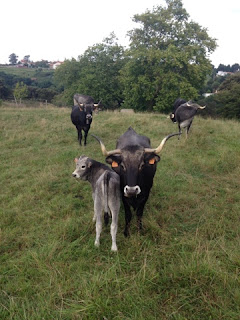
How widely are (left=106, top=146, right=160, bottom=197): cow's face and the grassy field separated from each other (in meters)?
0.97

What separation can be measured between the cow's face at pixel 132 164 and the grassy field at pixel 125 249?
97cm

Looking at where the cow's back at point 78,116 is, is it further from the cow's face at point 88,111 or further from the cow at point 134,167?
the cow at point 134,167

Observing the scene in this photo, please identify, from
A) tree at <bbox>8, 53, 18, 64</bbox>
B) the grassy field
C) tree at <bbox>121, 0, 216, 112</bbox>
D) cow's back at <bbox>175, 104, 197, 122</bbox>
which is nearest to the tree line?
tree at <bbox>121, 0, 216, 112</bbox>

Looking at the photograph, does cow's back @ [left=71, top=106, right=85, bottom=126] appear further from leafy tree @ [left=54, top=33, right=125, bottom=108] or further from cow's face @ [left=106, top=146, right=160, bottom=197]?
leafy tree @ [left=54, top=33, right=125, bottom=108]

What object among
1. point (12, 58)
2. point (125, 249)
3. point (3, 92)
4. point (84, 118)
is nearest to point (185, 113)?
point (84, 118)

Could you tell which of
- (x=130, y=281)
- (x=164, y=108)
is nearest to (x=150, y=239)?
(x=130, y=281)

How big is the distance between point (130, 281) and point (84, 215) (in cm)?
199

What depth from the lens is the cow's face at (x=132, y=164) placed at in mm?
3455

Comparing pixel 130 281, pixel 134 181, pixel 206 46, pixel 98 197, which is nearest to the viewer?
pixel 130 281

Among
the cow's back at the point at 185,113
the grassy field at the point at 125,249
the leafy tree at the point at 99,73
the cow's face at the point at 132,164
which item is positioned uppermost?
the leafy tree at the point at 99,73

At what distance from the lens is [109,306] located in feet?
8.32

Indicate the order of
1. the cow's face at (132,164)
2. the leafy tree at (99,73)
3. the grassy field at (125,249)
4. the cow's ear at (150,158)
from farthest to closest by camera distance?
the leafy tree at (99,73), the cow's ear at (150,158), the cow's face at (132,164), the grassy field at (125,249)

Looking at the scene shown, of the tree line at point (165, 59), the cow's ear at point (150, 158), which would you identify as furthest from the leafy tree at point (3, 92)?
the cow's ear at point (150, 158)

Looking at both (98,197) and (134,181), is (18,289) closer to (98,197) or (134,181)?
(98,197)
